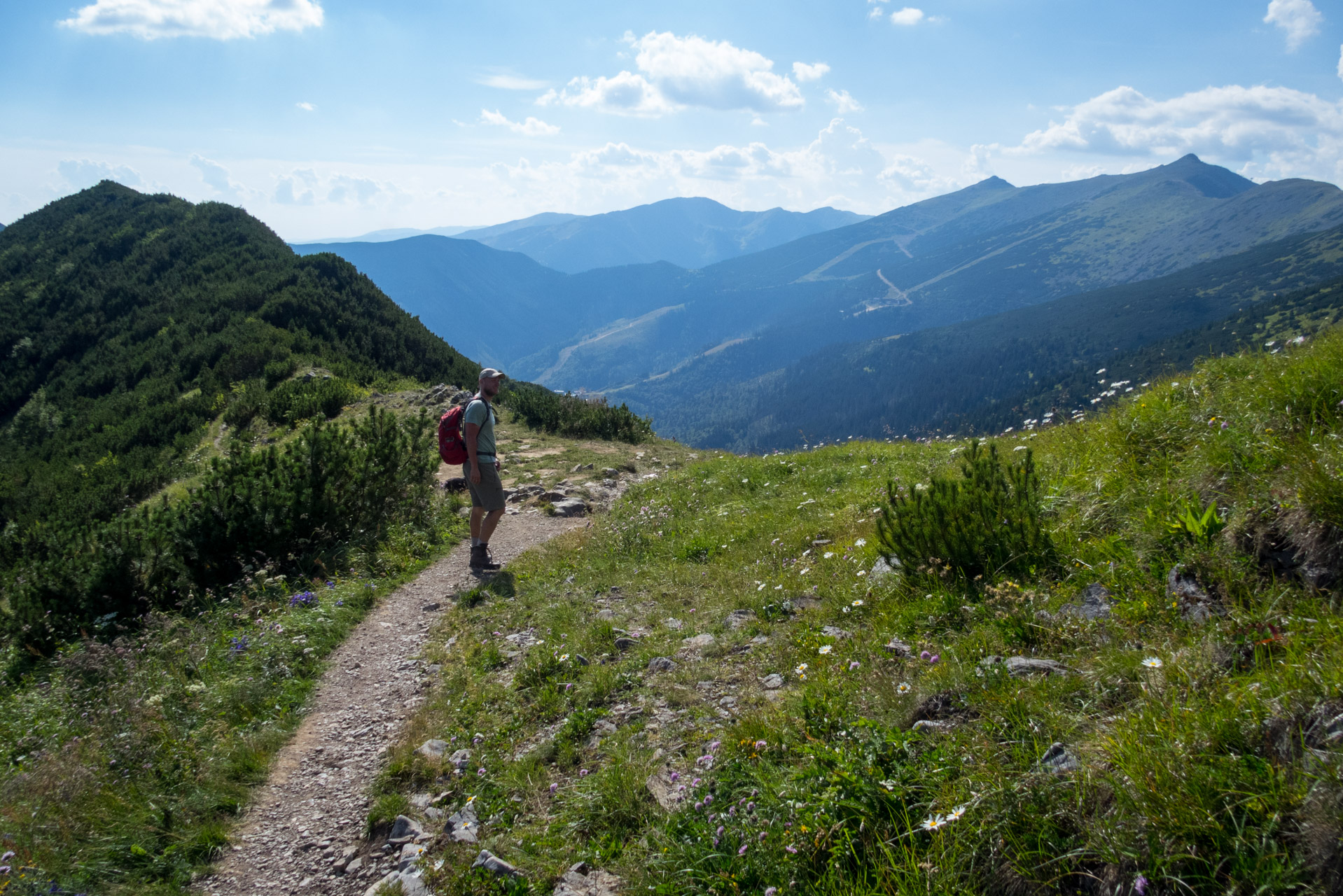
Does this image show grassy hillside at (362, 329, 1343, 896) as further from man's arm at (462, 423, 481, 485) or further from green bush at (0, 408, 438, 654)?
green bush at (0, 408, 438, 654)

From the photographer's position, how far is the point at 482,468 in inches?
390

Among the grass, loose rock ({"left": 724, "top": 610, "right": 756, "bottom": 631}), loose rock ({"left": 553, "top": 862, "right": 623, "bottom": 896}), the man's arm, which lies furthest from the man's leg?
loose rock ({"left": 553, "top": 862, "right": 623, "bottom": 896})

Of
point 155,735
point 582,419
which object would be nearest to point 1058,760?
point 155,735

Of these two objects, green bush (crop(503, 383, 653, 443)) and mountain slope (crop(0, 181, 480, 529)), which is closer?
green bush (crop(503, 383, 653, 443))

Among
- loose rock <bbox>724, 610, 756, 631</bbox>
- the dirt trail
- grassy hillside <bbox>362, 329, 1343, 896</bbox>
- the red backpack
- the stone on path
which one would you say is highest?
the red backpack

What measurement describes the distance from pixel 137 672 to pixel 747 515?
7485 millimetres

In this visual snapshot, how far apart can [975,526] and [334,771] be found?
17.9 ft

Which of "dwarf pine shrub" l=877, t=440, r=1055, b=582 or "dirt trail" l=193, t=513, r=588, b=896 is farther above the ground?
"dwarf pine shrub" l=877, t=440, r=1055, b=582

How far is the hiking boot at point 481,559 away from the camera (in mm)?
9969

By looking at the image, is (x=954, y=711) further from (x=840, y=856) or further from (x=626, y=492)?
(x=626, y=492)

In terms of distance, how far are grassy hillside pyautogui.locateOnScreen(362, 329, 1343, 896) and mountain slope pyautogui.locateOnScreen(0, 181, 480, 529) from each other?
24.9 m

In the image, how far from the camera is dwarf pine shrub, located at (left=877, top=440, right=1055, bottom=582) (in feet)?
16.9

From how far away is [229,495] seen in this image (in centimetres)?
950

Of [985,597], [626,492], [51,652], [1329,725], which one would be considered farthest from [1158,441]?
[51,652]
